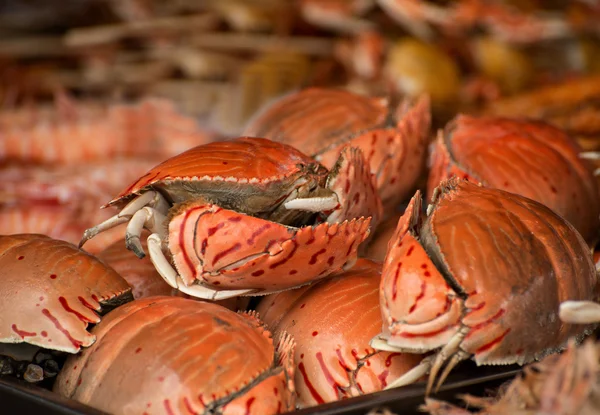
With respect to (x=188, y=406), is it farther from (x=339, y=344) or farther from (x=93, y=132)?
(x=93, y=132)

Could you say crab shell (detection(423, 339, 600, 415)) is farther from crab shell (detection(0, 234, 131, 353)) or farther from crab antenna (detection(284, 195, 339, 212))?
crab shell (detection(0, 234, 131, 353))

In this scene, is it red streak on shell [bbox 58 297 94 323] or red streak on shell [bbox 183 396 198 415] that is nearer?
red streak on shell [bbox 183 396 198 415]

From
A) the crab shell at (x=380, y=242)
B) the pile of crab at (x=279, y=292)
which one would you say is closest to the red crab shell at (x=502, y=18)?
the crab shell at (x=380, y=242)

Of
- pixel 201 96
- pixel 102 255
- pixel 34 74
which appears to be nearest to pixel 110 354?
pixel 102 255

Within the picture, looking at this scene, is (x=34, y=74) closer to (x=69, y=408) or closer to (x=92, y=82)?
(x=92, y=82)

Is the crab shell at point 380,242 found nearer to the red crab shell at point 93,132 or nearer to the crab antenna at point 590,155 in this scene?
the crab antenna at point 590,155

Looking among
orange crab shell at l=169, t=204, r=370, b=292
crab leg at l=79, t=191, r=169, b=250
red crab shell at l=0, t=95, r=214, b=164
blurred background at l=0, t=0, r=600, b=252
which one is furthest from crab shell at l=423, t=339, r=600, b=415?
red crab shell at l=0, t=95, r=214, b=164

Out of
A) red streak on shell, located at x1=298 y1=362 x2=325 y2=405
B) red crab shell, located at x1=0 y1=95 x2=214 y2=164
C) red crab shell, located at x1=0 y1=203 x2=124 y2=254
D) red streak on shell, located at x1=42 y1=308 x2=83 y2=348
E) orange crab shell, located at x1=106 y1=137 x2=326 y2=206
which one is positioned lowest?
red crab shell, located at x1=0 y1=203 x2=124 y2=254

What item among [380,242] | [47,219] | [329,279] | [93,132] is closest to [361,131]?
[380,242]
